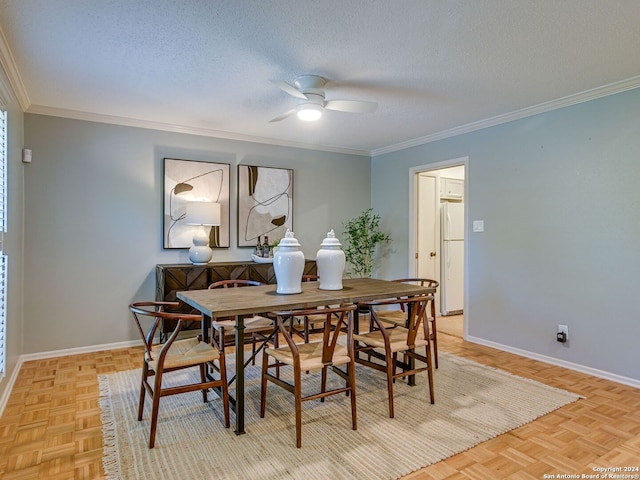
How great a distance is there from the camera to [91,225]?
3875 mm

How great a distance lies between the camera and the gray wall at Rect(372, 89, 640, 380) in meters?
3.08

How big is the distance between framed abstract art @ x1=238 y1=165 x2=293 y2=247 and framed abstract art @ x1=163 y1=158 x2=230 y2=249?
0.63 ft

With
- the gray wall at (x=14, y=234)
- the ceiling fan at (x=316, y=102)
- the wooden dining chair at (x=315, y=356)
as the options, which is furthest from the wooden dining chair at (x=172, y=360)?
the ceiling fan at (x=316, y=102)

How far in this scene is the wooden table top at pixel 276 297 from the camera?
2.19 m

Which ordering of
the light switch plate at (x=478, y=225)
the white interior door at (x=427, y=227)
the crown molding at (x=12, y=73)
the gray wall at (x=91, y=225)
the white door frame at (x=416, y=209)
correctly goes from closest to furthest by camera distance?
the crown molding at (x=12, y=73) → the gray wall at (x=91, y=225) → the light switch plate at (x=478, y=225) → the white door frame at (x=416, y=209) → the white interior door at (x=427, y=227)

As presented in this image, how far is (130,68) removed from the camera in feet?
9.08

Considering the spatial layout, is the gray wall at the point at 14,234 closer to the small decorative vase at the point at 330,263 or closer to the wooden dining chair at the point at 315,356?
the wooden dining chair at the point at 315,356

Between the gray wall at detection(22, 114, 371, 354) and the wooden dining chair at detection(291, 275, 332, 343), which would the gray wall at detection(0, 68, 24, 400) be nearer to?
the gray wall at detection(22, 114, 371, 354)

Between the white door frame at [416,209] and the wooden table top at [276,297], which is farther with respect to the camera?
the white door frame at [416,209]

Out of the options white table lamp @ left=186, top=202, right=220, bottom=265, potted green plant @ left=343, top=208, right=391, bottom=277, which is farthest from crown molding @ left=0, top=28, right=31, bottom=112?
potted green plant @ left=343, top=208, right=391, bottom=277

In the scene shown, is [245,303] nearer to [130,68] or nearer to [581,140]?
[130,68]

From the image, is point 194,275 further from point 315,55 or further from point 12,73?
point 315,55

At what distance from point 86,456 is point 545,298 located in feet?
12.0

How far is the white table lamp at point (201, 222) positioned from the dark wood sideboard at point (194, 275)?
3.8 inches
